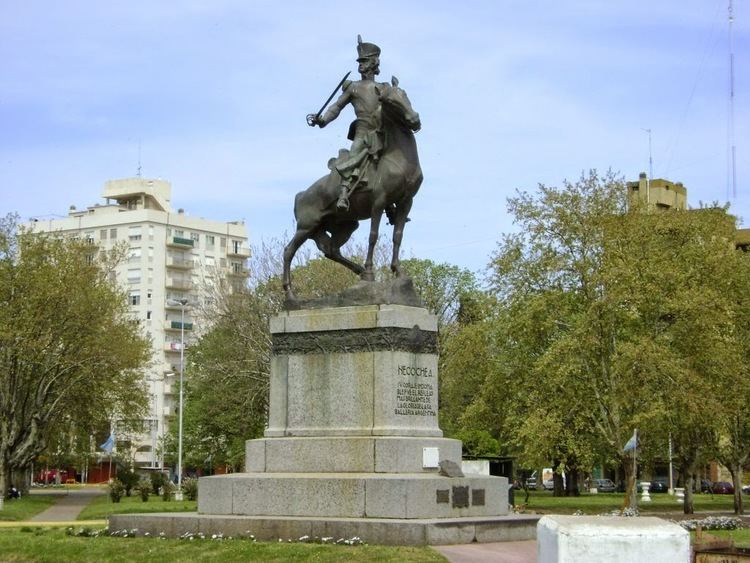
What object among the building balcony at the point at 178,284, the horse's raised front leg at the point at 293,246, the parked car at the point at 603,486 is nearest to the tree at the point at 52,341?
the horse's raised front leg at the point at 293,246

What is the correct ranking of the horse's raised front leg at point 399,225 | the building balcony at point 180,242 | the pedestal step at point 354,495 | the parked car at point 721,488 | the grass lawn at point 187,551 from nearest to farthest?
the grass lawn at point 187,551, the pedestal step at point 354,495, the horse's raised front leg at point 399,225, the parked car at point 721,488, the building balcony at point 180,242

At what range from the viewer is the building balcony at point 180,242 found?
11825cm

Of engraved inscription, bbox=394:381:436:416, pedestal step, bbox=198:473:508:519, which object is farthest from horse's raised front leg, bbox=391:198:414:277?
pedestal step, bbox=198:473:508:519

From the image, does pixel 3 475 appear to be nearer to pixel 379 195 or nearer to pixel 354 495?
pixel 379 195

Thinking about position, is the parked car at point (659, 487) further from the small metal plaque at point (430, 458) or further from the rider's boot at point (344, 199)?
the small metal plaque at point (430, 458)

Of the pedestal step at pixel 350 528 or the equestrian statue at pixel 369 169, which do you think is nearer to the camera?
the pedestal step at pixel 350 528

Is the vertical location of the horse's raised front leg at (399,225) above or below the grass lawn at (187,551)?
above

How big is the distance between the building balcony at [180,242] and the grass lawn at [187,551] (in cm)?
10063

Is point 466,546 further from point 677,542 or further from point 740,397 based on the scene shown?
point 740,397

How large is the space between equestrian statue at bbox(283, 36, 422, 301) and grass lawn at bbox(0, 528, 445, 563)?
4.86 metres

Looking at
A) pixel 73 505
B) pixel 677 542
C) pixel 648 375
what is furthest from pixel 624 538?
pixel 73 505

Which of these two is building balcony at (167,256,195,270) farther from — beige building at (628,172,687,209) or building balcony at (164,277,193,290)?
beige building at (628,172,687,209)

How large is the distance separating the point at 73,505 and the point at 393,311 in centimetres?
3781

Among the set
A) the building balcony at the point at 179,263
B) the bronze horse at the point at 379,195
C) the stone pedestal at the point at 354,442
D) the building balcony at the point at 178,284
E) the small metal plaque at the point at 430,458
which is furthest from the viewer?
the building balcony at the point at 179,263
